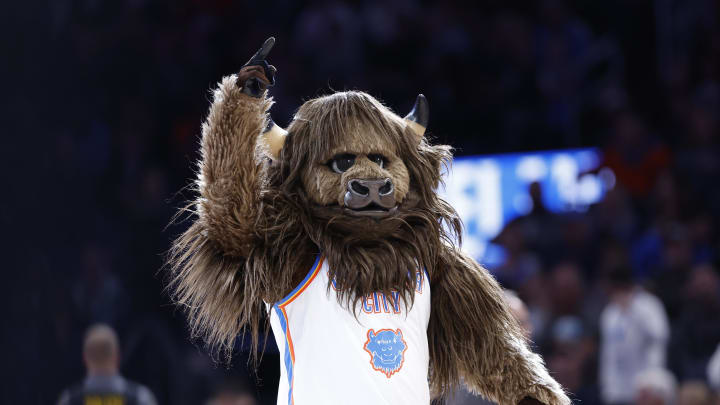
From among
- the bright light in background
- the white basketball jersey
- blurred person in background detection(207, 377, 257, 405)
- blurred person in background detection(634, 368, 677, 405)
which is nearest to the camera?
the white basketball jersey

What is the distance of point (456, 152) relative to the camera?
690 centimetres

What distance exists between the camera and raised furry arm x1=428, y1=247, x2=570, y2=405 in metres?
2.77

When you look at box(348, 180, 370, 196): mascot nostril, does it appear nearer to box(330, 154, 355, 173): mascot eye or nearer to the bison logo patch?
box(330, 154, 355, 173): mascot eye

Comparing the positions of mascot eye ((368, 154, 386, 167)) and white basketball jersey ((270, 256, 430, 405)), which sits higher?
mascot eye ((368, 154, 386, 167))

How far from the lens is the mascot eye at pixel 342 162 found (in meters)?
2.68

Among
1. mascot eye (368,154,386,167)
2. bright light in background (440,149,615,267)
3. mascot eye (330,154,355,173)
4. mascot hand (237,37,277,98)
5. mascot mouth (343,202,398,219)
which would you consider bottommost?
mascot mouth (343,202,398,219)

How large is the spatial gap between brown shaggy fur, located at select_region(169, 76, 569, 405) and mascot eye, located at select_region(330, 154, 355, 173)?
0.02 m

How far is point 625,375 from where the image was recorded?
555cm

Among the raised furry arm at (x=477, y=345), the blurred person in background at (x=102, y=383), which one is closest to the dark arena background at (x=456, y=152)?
the blurred person in background at (x=102, y=383)

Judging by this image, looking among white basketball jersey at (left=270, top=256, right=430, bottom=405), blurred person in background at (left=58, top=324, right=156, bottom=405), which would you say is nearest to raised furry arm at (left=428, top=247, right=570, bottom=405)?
white basketball jersey at (left=270, top=256, right=430, bottom=405)

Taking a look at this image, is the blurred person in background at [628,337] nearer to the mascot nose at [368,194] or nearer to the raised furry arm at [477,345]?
the raised furry arm at [477,345]

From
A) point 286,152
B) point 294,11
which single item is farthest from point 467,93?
point 286,152

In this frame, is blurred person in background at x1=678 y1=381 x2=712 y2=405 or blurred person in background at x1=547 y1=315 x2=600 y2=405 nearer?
blurred person in background at x1=678 y1=381 x2=712 y2=405

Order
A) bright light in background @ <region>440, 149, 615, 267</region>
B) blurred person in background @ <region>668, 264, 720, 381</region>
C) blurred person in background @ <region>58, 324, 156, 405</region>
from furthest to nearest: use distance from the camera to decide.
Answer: bright light in background @ <region>440, 149, 615, 267</region>
blurred person in background @ <region>668, 264, 720, 381</region>
blurred person in background @ <region>58, 324, 156, 405</region>
